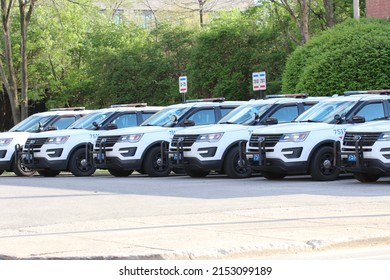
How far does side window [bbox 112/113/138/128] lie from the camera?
2819cm

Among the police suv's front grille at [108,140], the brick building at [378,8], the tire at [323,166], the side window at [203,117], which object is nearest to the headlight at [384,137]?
the tire at [323,166]

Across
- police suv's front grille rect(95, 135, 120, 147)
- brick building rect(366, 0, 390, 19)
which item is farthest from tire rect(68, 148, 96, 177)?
brick building rect(366, 0, 390, 19)

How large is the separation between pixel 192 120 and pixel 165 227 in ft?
42.2

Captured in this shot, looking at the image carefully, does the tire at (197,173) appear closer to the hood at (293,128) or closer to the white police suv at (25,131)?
the hood at (293,128)

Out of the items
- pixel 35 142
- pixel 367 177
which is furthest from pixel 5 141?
pixel 367 177

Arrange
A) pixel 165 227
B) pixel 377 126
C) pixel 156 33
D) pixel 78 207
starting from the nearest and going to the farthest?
pixel 165 227 → pixel 78 207 → pixel 377 126 → pixel 156 33

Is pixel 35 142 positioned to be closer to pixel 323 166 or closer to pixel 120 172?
pixel 120 172

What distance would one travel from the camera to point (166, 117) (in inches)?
1059

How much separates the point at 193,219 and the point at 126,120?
13.9m

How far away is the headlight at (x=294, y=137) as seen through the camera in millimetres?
22172

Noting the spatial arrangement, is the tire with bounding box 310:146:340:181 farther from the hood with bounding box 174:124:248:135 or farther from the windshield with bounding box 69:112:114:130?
the windshield with bounding box 69:112:114:130

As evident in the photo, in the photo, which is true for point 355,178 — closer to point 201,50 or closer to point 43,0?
point 201,50

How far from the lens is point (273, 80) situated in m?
42.7

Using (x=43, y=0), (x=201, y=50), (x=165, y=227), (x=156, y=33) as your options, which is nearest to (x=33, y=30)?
(x=43, y=0)
